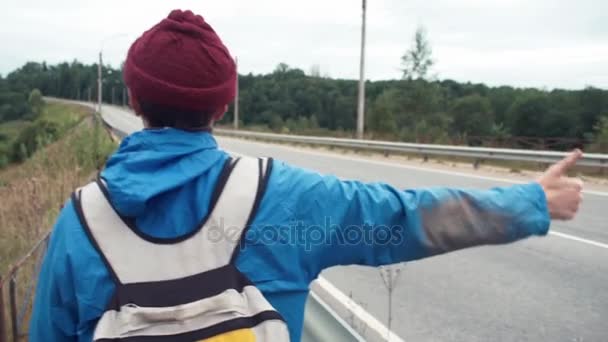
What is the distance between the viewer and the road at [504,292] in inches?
182

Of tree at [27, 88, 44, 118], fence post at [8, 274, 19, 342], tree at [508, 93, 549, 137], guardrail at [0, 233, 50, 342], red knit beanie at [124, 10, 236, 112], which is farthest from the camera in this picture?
tree at [27, 88, 44, 118]

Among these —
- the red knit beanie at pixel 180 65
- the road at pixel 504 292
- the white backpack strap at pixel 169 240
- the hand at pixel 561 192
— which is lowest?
the road at pixel 504 292

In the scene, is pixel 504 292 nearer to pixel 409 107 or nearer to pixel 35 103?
pixel 409 107

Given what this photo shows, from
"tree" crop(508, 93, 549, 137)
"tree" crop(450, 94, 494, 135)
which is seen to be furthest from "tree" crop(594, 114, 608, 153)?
"tree" crop(450, 94, 494, 135)

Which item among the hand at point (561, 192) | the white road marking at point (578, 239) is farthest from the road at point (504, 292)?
the hand at point (561, 192)

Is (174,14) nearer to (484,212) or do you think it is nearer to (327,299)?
(484,212)

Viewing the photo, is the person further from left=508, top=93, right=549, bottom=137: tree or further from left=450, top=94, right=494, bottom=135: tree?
left=450, top=94, right=494, bottom=135: tree

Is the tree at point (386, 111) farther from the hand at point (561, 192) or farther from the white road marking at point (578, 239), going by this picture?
the hand at point (561, 192)

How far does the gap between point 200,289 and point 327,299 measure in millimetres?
4169

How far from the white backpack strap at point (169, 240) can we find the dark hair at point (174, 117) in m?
0.19

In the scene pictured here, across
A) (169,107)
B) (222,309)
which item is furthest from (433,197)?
(169,107)

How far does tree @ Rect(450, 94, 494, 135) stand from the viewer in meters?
66.9

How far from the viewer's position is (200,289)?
1409 millimetres

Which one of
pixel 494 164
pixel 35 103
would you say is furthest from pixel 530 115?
pixel 35 103
